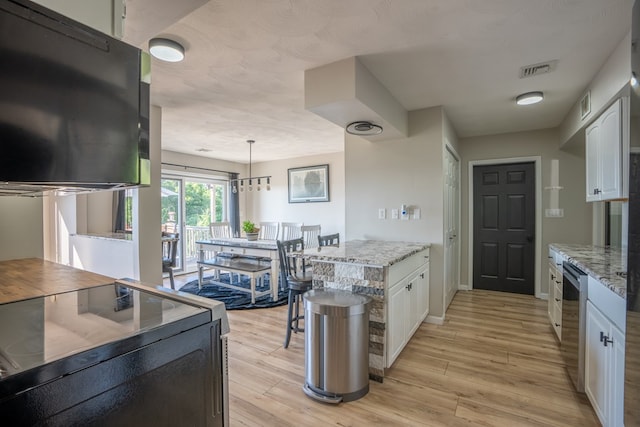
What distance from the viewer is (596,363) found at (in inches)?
67.3

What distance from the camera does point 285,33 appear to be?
1926mm

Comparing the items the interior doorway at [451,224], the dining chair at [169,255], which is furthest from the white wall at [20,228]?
the interior doorway at [451,224]

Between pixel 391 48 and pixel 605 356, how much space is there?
7.24 feet

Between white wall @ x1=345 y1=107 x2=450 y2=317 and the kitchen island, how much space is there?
0.75 metres

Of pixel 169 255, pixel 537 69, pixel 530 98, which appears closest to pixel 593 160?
pixel 530 98

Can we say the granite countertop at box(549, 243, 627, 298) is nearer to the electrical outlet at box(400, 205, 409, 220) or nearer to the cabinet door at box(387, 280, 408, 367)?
the cabinet door at box(387, 280, 408, 367)

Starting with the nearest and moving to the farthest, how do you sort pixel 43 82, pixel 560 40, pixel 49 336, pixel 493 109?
pixel 43 82 < pixel 49 336 < pixel 560 40 < pixel 493 109

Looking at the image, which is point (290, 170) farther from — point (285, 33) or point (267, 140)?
point (285, 33)

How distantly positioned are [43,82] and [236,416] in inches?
75.7

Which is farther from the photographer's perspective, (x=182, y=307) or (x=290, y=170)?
(x=290, y=170)

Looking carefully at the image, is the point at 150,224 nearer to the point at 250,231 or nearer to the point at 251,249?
the point at 251,249

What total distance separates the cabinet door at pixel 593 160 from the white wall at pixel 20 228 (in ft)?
16.2

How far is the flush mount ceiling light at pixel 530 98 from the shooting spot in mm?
2875

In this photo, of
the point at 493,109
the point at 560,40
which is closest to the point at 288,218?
the point at 493,109
